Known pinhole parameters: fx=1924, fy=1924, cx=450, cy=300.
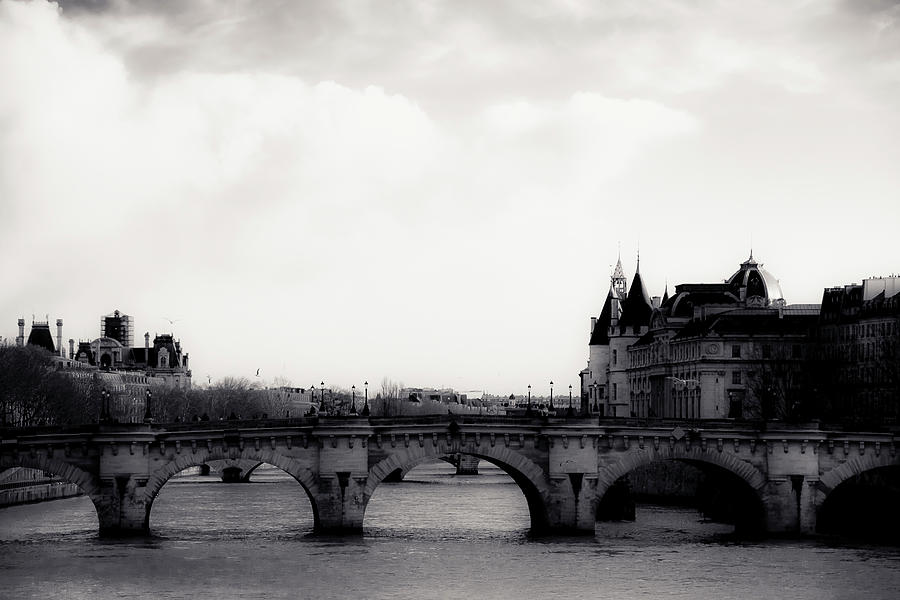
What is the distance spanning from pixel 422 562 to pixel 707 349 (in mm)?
75611

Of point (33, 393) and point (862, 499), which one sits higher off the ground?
point (33, 393)

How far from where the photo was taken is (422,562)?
70.6 meters

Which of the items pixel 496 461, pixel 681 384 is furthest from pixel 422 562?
pixel 681 384

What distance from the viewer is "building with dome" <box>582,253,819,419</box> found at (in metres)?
135

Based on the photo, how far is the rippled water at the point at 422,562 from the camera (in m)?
63.7

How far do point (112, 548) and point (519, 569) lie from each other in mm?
15483

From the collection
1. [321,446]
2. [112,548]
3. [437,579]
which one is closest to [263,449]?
[321,446]

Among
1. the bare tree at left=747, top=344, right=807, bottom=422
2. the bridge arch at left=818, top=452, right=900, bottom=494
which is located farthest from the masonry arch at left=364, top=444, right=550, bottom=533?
the bare tree at left=747, top=344, right=807, bottom=422

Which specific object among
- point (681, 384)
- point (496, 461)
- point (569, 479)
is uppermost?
point (681, 384)

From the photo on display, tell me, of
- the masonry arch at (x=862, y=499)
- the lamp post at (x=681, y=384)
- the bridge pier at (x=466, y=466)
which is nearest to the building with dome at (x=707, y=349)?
the lamp post at (x=681, y=384)

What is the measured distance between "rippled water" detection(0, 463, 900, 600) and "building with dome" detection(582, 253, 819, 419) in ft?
122

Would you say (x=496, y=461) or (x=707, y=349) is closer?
(x=496, y=461)

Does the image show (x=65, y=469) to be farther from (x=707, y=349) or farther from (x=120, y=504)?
(x=707, y=349)

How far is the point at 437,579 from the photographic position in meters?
66.2
